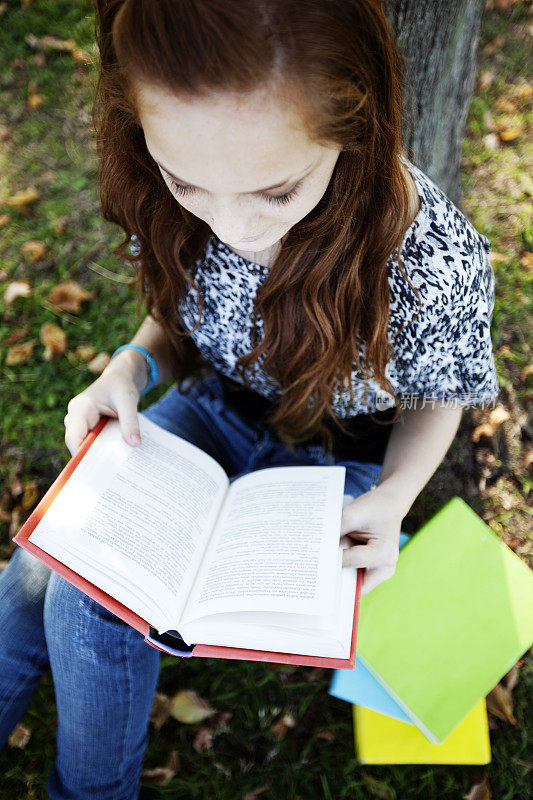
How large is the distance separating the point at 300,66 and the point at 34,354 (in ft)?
7.38

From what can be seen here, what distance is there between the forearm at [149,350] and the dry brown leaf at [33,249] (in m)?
1.34

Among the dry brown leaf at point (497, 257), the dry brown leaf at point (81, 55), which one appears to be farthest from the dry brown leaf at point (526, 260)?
the dry brown leaf at point (81, 55)

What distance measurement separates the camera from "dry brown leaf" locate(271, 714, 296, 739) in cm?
214

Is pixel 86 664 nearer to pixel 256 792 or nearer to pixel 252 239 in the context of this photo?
pixel 256 792

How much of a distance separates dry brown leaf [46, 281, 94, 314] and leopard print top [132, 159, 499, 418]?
1293 mm

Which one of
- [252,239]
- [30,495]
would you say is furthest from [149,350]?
[30,495]

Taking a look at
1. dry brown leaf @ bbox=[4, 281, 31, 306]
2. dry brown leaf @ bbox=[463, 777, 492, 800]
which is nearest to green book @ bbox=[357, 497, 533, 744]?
dry brown leaf @ bbox=[463, 777, 492, 800]

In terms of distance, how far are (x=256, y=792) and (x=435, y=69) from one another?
8.29 ft

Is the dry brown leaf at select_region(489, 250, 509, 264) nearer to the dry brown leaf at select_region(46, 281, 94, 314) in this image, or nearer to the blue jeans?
the blue jeans

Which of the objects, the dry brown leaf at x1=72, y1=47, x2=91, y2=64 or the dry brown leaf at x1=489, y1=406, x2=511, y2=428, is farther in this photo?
the dry brown leaf at x1=72, y1=47, x2=91, y2=64

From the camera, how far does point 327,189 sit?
120 centimetres

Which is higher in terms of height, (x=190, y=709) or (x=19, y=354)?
(x=19, y=354)

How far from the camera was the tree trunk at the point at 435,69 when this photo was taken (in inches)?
69.4

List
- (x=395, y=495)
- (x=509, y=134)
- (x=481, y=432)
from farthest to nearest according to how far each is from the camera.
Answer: (x=509, y=134) < (x=481, y=432) < (x=395, y=495)
